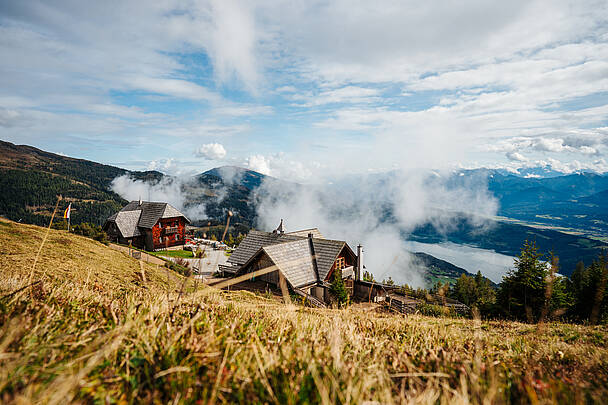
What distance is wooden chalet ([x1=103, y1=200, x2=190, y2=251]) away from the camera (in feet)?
157

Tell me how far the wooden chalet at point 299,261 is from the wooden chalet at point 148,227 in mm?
23495

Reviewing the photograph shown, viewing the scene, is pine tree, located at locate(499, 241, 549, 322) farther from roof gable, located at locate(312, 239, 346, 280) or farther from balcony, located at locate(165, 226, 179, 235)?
balcony, located at locate(165, 226, 179, 235)

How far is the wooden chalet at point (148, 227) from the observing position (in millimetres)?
47781

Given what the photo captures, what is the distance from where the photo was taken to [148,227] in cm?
4762

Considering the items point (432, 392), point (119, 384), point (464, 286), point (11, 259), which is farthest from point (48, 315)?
point (464, 286)

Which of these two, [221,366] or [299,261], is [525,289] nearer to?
[299,261]

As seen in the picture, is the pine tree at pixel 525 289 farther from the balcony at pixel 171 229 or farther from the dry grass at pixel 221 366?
the balcony at pixel 171 229

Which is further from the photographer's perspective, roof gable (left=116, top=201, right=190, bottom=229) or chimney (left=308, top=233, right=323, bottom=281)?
roof gable (left=116, top=201, right=190, bottom=229)


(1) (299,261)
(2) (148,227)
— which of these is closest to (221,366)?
(1) (299,261)

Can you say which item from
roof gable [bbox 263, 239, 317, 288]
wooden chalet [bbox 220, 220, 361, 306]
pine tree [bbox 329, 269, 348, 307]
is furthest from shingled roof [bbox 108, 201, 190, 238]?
pine tree [bbox 329, 269, 348, 307]

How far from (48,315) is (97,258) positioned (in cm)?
1525

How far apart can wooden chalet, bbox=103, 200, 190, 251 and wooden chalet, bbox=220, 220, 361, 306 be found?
23.5m

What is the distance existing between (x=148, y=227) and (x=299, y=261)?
32.6 meters

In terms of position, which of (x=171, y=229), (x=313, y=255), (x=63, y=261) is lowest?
(x=171, y=229)
